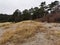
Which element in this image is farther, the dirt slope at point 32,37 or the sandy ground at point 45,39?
the dirt slope at point 32,37

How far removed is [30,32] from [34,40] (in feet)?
4.75

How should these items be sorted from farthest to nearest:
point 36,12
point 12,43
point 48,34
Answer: point 36,12, point 48,34, point 12,43

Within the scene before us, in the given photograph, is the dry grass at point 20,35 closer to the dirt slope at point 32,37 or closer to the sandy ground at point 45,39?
the dirt slope at point 32,37

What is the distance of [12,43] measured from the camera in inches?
619

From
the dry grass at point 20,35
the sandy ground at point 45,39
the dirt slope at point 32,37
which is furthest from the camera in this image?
the dry grass at point 20,35

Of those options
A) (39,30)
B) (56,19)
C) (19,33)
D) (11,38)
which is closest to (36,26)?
(39,30)

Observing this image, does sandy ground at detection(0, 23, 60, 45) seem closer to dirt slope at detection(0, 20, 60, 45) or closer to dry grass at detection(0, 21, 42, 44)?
dirt slope at detection(0, 20, 60, 45)

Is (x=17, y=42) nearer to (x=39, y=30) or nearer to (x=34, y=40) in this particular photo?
(x=34, y=40)

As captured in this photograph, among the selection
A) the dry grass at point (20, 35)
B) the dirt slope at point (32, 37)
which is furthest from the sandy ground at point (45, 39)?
the dry grass at point (20, 35)

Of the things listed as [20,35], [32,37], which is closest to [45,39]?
[32,37]

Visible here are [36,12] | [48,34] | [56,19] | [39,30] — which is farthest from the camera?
[36,12]

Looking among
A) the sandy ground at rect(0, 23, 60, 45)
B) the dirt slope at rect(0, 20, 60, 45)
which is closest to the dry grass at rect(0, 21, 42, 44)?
the dirt slope at rect(0, 20, 60, 45)

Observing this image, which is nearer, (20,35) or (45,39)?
(45,39)

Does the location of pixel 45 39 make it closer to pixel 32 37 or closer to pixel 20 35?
pixel 32 37
